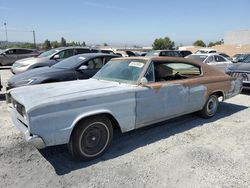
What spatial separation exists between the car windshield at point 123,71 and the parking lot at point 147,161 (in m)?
1.12

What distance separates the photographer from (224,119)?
5.88 m

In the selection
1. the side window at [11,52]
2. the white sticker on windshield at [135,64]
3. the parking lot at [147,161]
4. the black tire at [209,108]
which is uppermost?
the white sticker on windshield at [135,64]

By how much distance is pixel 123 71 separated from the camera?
4.71 m

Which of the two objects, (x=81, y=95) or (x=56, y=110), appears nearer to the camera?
(x=56, y=110)

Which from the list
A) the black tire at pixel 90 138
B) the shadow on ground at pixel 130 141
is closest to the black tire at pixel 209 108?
the shadow on ground at pixel 130 141

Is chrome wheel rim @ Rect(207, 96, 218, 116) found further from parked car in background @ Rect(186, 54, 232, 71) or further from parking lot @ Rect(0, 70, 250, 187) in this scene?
parked car in background @ Rect(186, 54, 232, 71)

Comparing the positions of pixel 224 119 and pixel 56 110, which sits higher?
pixel 56 110

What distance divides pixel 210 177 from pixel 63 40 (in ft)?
211

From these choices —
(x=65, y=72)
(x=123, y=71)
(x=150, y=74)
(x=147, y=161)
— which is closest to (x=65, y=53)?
(x=65, y=72)

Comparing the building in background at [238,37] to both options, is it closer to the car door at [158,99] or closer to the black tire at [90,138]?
the car door at [158,99]

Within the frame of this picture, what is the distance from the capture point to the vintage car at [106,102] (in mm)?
3318

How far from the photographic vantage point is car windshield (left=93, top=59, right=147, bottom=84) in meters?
4.48

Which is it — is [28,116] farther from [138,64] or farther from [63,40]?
[63,40]

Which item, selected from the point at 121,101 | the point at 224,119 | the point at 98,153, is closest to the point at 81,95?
the point at 121,101
